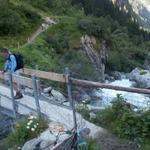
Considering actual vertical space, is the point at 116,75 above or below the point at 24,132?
below

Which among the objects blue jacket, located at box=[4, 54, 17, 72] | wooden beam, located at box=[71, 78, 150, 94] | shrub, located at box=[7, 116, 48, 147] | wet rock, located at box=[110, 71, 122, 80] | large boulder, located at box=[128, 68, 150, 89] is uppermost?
wooden beam, located at box=[71, 78, 150, 94]

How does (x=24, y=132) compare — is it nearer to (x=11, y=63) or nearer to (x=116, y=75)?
(x=11, y=63)

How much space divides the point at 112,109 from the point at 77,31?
49645 mm

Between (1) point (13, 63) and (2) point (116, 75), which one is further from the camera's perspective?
(2) point (116, 75)

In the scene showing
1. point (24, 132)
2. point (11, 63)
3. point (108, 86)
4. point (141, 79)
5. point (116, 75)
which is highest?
point (108, 86)

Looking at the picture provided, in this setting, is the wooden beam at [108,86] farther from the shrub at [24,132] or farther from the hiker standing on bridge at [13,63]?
the hiker standing on bridge at [13,63]

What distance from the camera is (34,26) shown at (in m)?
55.9

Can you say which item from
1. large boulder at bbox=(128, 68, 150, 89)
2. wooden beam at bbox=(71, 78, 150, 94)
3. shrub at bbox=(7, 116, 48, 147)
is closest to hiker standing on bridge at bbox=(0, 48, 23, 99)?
shrub at bbox=(7, 116, 48, 147)

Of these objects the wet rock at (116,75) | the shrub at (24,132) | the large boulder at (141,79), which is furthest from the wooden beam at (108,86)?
the wet rock at (116,75)

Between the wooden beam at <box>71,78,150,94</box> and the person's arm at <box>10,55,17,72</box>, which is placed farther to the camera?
the person's arm at <box>10,55,17,72</box>

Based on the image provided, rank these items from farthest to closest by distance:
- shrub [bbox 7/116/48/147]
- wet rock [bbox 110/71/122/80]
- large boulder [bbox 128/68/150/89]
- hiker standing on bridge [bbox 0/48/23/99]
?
wet rock [bbox 110/71/122/80], large boulder [bbox 128/68/150/89], hiker standing on bridge [bbox 0/48/23/99], shrub [bbox 7/116/48/147]

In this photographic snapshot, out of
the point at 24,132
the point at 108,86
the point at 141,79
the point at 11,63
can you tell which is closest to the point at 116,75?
the point at 141,79

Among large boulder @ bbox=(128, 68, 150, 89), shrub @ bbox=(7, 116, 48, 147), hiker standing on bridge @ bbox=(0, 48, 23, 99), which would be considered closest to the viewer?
shrub @ bbox=(7, 116, 48, 147)

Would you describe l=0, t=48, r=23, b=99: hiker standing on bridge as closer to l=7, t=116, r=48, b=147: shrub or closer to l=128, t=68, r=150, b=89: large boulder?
l=7, t=116, r=48, b=147: shrub
